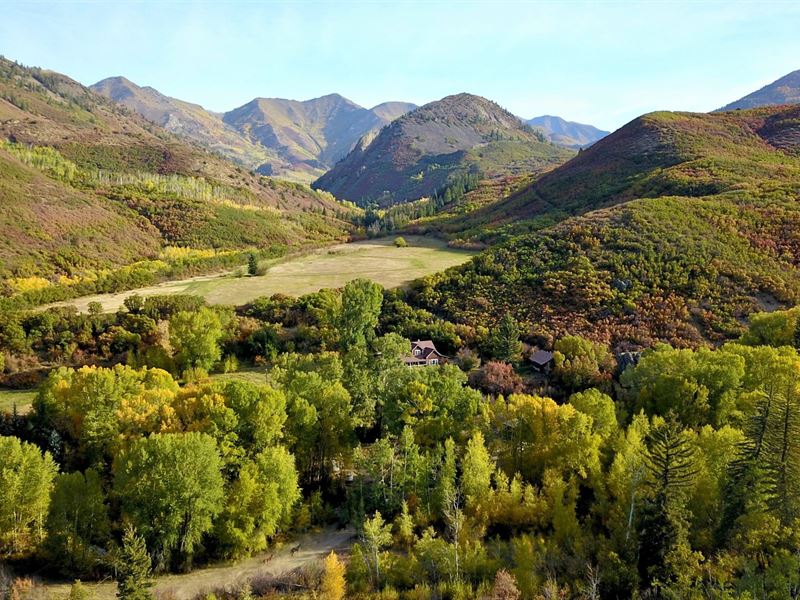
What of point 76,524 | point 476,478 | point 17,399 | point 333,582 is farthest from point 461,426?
point 17,399

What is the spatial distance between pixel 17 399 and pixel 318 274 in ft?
151

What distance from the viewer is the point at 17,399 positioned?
39250 mm

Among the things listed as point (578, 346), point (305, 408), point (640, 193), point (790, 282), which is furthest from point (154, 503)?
point (640, 193)

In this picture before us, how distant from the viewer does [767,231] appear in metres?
59.4

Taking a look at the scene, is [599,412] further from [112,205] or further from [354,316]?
[112,205]

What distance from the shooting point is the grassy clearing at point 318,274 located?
67250 millimetres

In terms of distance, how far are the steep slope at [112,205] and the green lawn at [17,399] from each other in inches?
1902

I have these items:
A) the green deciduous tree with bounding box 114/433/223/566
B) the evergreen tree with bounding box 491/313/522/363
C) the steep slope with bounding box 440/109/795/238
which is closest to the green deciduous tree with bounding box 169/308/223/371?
the green deciduous tree with bounding box 114/433/223/566

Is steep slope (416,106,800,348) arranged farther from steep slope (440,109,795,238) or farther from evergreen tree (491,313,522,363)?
evergreen tree (491,313,522,363)

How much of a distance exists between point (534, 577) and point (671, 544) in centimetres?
569

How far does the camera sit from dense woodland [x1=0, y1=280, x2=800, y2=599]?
2156cm

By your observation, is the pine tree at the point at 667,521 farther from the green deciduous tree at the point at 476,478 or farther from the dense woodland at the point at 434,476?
the green deciduous tree at the point at 476,478

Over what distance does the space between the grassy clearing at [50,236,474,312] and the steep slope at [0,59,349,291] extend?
18.9 metres

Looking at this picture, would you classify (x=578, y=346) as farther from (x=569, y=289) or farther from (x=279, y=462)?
(x=279, y=462)
